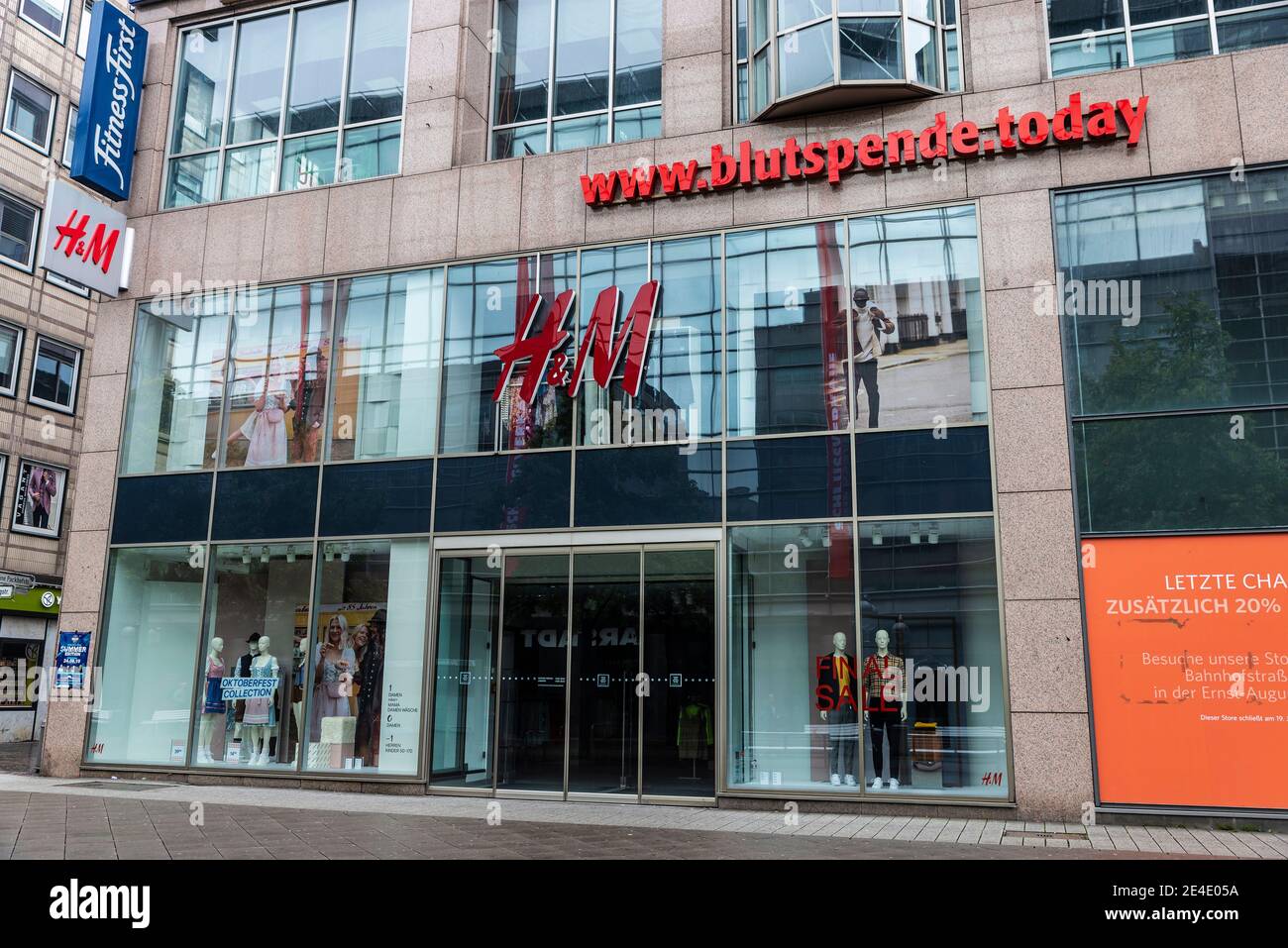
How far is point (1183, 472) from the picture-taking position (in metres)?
12.1

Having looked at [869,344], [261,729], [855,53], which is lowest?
[261,729]

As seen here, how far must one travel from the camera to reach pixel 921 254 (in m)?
13.6

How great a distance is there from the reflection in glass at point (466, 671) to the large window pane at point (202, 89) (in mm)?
8751

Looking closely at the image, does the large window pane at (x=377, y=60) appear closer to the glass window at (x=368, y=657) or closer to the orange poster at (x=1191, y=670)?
the glass window at (x=368, y=657)

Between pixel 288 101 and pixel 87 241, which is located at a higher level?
pixel 288 101

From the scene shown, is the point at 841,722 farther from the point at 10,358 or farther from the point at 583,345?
the point at 10,358

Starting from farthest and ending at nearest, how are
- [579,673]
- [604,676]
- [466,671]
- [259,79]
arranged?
[259,79] → [466,671] → [579,673] → [604,676]

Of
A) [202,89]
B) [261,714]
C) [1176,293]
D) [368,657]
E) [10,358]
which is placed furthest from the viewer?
[10,358]

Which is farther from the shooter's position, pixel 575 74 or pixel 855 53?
pixel 575 74

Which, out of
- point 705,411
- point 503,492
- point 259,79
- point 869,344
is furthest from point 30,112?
point 869,344

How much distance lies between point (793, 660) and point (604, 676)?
2.43m

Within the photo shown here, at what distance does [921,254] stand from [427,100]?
26.0ft
